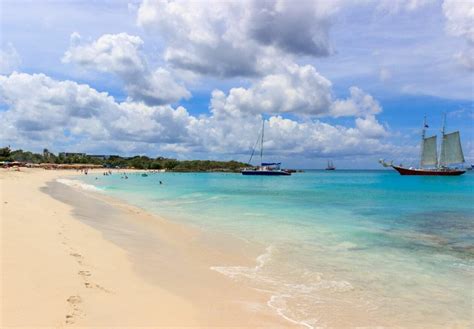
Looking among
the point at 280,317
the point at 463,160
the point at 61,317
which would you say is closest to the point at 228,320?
the point at 280,317

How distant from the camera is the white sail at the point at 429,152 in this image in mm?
129500

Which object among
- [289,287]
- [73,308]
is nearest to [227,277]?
[289,287]

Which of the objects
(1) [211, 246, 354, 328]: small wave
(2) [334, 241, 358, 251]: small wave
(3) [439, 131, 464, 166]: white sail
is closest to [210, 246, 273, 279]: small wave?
(1) [211, 246, 354, 328]: small wave

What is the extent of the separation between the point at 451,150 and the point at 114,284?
138 m

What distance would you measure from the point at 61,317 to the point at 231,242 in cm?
1031

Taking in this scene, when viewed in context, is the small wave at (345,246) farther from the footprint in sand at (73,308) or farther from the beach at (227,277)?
the footprint in sand at (73,308)

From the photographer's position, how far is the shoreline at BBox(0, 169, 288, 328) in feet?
20.8

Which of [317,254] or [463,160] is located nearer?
[317,254]

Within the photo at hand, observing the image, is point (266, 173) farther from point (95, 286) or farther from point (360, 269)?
point (95, 286)

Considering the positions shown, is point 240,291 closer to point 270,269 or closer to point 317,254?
point 270,269

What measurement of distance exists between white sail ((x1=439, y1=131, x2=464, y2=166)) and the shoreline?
12834cm

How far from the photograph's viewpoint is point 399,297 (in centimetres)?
920

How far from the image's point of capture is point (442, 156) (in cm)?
12800

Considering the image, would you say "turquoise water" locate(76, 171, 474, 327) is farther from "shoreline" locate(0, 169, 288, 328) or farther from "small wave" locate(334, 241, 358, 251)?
"shoreline" locate(0, 169, 288, 328)
